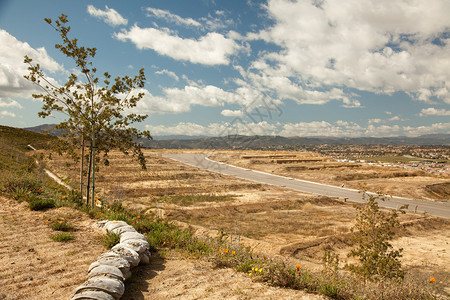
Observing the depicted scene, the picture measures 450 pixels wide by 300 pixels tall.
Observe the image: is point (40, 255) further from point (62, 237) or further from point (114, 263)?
point (114, 263)

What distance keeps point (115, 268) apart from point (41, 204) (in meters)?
7.08

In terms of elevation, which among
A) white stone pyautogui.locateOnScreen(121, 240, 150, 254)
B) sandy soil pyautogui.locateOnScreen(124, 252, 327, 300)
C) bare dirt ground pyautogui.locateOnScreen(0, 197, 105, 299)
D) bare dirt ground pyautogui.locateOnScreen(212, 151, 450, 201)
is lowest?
bare dirt ground pyautogui.locateOnScreen(212, 151, 450, 201)

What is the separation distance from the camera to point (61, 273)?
5.31 metres

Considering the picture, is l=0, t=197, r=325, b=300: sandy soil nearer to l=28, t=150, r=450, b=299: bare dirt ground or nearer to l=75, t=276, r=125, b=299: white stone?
l=28, t=150, r=450, b=299: bare dirt ground

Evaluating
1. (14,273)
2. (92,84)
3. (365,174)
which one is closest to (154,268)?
(14,273)

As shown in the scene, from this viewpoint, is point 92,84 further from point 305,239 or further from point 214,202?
point 214,202

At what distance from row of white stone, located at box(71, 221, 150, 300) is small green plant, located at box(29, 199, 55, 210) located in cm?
447

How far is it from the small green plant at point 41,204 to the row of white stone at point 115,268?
4.47 metres

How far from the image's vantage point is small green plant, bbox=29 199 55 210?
32.1ft

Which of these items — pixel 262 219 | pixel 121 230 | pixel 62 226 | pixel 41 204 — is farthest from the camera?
pixel 262 219

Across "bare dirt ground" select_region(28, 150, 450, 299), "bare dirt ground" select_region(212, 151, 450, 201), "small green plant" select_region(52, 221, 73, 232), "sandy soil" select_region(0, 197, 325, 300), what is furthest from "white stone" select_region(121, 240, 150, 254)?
"bare dirt ground" select_region(212, 151, 450, 201)

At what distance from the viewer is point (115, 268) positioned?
192 inches

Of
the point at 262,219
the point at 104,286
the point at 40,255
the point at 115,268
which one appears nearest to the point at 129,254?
the point at 115,268

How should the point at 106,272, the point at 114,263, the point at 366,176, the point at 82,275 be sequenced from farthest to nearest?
the point at 366,176 → the point at 82,275 → the point at 114,263 → the point at 106,272
